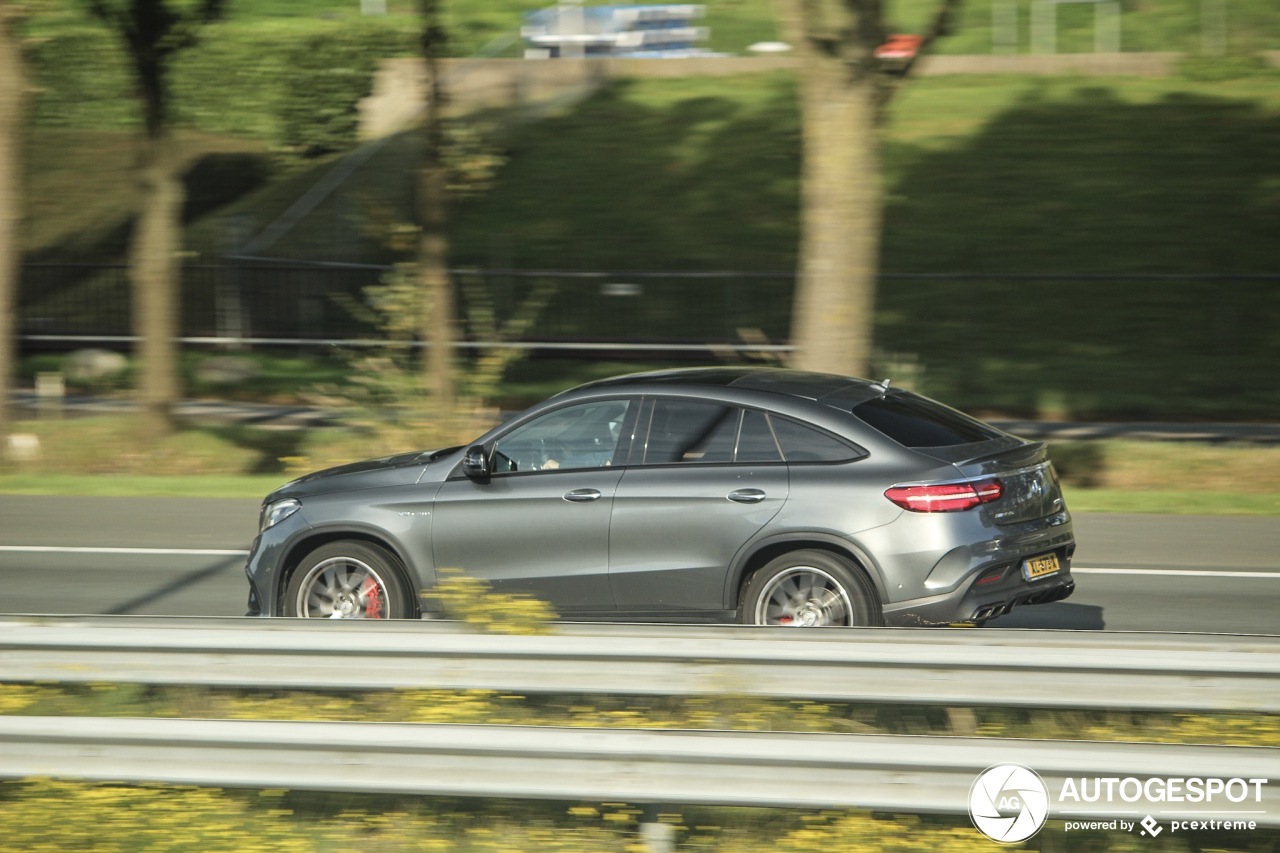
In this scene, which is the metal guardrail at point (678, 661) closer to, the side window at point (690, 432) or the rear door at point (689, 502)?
the rear door at point (689, 502)

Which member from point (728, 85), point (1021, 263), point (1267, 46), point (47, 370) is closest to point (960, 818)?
point (1021, 263)

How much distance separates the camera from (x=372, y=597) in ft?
25.4

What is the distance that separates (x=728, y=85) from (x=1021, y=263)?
38.4 feet

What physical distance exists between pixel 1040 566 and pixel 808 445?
1294mm

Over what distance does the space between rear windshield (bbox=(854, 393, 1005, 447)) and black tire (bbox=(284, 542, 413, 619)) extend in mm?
2633

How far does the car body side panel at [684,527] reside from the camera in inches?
279

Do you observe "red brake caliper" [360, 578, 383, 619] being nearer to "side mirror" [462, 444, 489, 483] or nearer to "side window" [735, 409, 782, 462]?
"side mirror" [462, 444, 489, 483]

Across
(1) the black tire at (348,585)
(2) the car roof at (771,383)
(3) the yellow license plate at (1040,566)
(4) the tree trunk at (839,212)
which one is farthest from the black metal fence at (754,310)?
(1) the black tire at (348,585)

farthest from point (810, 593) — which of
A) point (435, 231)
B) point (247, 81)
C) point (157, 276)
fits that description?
point (247, 81)

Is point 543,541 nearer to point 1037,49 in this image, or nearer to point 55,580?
point 55,580

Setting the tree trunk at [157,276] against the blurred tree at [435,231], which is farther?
the tree trunk at [157,276]

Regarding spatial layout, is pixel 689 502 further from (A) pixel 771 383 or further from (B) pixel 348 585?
(B) pixel 348 585

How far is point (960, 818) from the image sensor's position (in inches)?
181

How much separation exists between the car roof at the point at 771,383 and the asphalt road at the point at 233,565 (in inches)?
83.1
